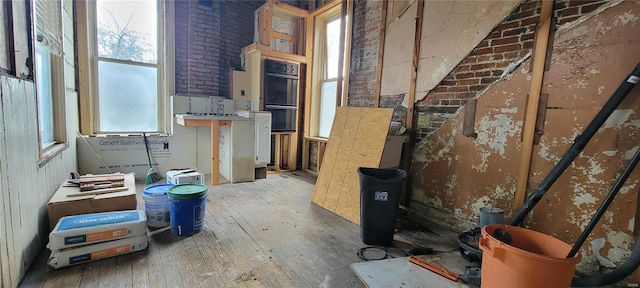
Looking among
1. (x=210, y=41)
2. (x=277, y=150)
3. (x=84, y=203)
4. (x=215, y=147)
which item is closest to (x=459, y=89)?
(x=215, y=147)

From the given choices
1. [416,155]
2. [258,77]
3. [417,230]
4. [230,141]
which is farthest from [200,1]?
[417,230]

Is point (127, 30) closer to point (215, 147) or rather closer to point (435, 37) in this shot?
point (215, 147)

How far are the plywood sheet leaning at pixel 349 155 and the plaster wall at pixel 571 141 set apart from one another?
817 millimetres

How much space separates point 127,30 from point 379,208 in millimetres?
4323

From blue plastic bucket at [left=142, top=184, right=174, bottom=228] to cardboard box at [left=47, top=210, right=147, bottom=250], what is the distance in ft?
1.22

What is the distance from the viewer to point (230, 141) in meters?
4.50

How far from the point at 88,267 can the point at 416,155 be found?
9.89ft

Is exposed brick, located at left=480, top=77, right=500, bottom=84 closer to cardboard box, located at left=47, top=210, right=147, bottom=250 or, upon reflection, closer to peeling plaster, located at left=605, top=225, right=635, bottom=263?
peeling plaster, located at left=605, top=225, right=635, bottom=263

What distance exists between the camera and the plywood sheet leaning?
326 centimetres

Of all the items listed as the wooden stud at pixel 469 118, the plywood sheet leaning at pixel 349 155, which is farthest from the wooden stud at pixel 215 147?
the wooden stud at pixel 469 118

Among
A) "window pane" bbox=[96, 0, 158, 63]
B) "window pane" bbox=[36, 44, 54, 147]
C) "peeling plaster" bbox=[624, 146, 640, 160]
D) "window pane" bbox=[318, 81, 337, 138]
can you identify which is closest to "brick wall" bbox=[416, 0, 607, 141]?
"peeling plaster" bbox=[624, 146, 640, 160]

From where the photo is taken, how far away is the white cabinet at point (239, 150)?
176 inches

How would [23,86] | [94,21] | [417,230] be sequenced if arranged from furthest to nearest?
[94,21] < [417,230] < [23,86]

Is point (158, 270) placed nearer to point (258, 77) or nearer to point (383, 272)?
point (383, 272)
